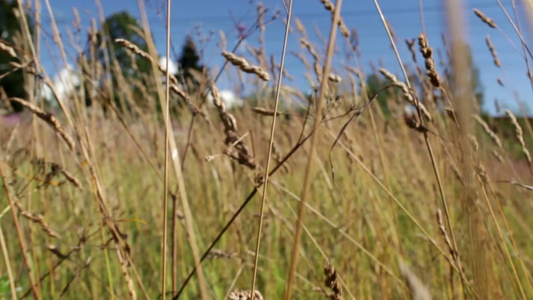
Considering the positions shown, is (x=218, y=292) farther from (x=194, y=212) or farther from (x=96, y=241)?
(x=194, y=212)

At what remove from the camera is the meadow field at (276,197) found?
1.59ft

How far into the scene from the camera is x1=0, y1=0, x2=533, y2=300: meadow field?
1.59 ft

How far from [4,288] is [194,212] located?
52.5 inches

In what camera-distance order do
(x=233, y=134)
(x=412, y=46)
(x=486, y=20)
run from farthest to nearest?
(x=412, y=46) < (x=486, y=20) < (x=233, y=134)

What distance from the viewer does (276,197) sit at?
1745 mm

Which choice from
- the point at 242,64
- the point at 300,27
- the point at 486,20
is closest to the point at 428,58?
the point at 242,64

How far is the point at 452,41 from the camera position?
174mm

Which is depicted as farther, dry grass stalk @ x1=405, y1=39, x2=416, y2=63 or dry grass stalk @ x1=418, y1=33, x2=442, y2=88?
dry grass stalk @ x1=405, y1=39, x2=416, y2=63

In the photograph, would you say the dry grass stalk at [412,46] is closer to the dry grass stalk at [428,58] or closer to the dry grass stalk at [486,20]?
the dry grass stalk at [486,20]

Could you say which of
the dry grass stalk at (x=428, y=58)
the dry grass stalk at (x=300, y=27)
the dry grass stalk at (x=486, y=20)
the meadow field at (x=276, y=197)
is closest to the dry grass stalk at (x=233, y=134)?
the meadow field at (x=276, y=197)

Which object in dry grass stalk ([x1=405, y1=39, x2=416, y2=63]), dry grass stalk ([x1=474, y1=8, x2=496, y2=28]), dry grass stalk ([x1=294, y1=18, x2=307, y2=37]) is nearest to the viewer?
dry grass stalk ([x1=474, y1=8, x2=496, y2=28])

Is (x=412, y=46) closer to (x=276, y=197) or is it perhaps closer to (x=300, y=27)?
(x=300, y=27)

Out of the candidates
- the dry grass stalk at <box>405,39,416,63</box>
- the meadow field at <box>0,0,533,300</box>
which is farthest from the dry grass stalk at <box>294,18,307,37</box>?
the dry grass stalk at <box>405,39,416,63</box>

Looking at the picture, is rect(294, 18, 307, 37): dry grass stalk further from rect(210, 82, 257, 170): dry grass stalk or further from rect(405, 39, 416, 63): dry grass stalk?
rect(210, 82, 257, 170): dry grass stalk
